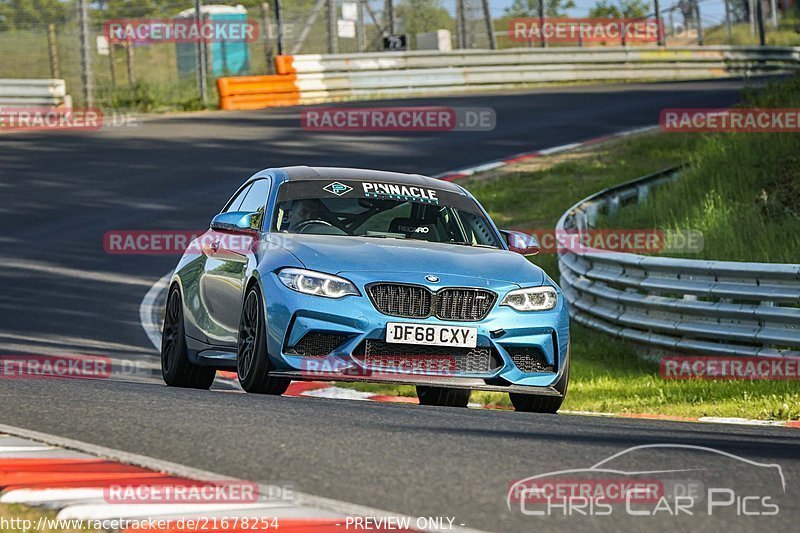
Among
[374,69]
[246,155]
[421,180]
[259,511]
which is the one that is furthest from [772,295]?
[374,69]

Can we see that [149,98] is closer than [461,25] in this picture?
Yes

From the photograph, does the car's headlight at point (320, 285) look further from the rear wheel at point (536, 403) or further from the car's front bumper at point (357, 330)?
the rear wheel at point (536, 403)

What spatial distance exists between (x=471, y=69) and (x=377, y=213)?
92.7ft

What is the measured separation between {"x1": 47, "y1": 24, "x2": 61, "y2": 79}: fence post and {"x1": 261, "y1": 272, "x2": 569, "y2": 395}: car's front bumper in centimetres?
2527

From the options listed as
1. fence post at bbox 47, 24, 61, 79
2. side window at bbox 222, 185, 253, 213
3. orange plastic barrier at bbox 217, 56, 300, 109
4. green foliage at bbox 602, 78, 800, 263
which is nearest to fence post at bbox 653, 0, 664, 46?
orange plastic barrier at bbox 217, 56, 300, 109

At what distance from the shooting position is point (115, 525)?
14.3 feet

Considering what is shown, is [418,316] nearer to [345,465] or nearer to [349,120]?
[345,465]

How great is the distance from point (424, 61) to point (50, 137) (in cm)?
1192

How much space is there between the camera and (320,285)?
26.8 ft

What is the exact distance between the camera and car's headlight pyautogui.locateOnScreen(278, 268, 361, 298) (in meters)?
8.15

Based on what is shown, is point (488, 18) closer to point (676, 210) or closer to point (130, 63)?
point (130, 63)

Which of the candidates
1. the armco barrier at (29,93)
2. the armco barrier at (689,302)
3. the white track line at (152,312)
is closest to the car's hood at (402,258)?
the armco barrier at (689,302)

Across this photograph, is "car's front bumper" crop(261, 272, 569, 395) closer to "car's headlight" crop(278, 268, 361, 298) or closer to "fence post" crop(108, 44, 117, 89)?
"car's headlight" crop(278, 268, 361, 298)

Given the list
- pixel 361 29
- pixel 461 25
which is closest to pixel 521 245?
pixel 361 29
